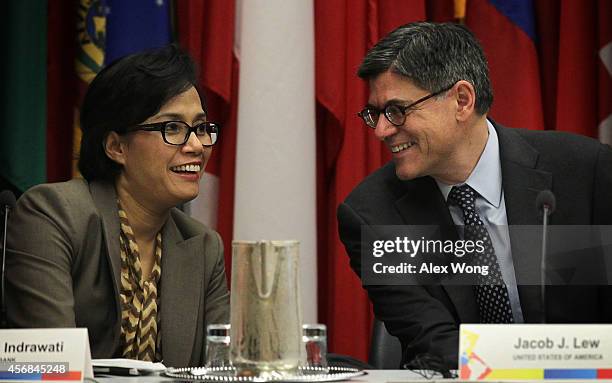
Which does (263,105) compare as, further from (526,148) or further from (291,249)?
(291,249)

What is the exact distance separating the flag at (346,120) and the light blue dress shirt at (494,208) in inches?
41.5

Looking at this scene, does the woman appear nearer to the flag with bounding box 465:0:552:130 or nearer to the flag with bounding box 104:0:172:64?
the flag with bounding box 104:0:172:64

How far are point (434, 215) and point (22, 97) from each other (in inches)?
69.9

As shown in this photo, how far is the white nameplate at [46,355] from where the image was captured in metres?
1.59

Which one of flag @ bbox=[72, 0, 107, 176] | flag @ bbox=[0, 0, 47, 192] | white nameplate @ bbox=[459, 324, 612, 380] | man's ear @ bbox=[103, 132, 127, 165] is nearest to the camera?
white nameplate @ bbox=[459, 324, 612, 380]

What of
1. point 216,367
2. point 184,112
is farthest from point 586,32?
point 216,367

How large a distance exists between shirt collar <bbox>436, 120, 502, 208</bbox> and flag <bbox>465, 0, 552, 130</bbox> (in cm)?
108

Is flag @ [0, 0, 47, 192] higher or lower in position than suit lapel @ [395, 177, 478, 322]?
higher

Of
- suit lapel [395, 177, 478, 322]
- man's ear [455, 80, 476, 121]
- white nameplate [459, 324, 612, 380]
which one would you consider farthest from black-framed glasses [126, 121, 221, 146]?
white nameplate [459, 324, 612, 380]

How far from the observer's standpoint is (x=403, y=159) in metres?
2.59

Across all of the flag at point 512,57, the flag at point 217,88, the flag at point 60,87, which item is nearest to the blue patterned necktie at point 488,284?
the flag at point 512,57

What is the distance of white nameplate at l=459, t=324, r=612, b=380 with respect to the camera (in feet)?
5.12

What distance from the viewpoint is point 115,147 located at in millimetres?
2699

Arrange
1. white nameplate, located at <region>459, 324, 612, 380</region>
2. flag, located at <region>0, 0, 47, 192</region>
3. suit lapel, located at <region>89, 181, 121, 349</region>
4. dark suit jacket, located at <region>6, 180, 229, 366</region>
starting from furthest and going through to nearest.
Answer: flag, located at <region>0, 0, 47, 192</region> < suit lapel, located at <region>89, 181, 121, 349</region> < dark suit jacket, located at <region>6, 180, 229, 366</region> < white nameplate, located at <region>459, 324, 612, 380</region>
